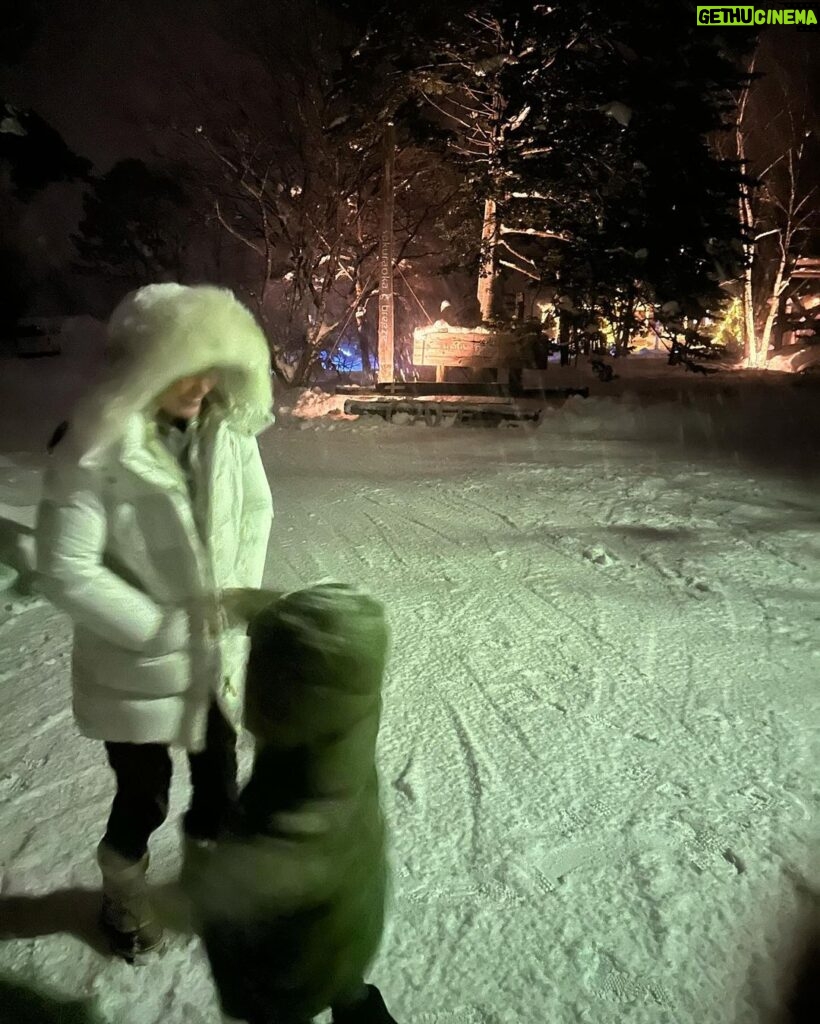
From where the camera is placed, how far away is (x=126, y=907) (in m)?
2.12

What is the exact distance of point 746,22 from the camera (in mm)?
15031

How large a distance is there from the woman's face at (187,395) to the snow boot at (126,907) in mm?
1221

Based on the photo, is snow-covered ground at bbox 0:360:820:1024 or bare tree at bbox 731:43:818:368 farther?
bare tree at bbox 731:43:818:368

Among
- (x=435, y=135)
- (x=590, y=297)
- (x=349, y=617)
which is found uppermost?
(x=435, y=135)

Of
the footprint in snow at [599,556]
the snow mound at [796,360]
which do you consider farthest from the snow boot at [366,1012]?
the snow mound at [796,360]

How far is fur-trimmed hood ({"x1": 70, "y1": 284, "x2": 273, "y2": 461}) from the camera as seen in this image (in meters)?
1.65

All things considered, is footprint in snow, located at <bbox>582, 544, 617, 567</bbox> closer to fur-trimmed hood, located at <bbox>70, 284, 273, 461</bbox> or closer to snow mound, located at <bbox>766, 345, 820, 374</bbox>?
fur-trimmed hood, located at <bbox>70, 284, 273, 461</bbox>

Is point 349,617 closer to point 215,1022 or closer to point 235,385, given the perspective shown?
point 235,385

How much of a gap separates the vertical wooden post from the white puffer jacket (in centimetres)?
1376

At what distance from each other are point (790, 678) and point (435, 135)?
51.4 ft

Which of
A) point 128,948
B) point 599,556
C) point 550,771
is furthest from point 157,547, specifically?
point 599,556

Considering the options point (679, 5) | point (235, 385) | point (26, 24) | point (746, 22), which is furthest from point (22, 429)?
point (746, 22)

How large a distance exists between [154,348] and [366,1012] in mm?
1559

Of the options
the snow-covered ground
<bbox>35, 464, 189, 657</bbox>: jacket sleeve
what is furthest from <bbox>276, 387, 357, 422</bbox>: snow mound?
<bbox>35, 464, 189, 657</bbox>: jacket sleeve
